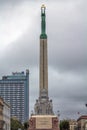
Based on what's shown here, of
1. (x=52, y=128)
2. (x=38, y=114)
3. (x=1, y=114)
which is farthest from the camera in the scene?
(x=38, y=114)

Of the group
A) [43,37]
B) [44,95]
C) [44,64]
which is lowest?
[44,95]

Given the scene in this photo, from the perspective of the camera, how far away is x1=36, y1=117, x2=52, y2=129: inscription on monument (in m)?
167

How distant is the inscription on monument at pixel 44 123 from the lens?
166625 mm

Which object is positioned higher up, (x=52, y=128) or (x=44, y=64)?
(x=44, y=64)

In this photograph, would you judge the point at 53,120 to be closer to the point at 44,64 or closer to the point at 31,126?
the point at 31,126

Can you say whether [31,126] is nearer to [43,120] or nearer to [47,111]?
[43,120]

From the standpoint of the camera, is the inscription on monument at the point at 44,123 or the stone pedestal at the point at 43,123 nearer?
the inscription on monument at the point at 44,123

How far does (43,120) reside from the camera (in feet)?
551

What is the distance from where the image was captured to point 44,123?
6585 inches

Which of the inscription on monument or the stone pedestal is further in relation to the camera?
the stone pedestal

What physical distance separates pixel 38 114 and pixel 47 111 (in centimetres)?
379

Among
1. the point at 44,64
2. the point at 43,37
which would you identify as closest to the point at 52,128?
the point at 44,64

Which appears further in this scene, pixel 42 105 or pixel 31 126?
pixel 42 105

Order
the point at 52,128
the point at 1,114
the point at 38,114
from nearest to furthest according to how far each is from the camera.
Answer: the point at 1,114
the point at 52,128
the point at 38,114
